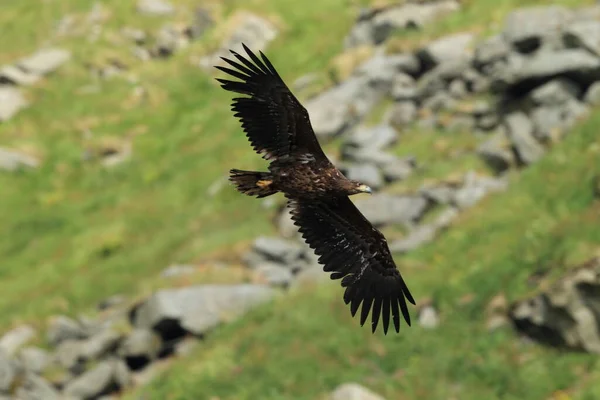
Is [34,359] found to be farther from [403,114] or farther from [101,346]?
[403,114]

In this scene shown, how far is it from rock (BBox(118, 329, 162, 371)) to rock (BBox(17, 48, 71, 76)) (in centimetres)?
2397

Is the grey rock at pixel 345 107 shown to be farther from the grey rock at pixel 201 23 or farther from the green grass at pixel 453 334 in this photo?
the grey rock at pixel 201 23

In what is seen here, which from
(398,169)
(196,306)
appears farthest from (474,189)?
(196,306)

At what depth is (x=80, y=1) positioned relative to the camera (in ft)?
150

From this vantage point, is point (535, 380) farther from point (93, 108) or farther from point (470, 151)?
point (93, 108)

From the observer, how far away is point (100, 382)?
64.9 ft

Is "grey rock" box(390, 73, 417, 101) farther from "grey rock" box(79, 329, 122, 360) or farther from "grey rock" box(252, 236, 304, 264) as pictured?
"grey rock" box(79, 329, 122, 360)

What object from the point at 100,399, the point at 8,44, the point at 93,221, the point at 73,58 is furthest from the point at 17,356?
the point at 8,44

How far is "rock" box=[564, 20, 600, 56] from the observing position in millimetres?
22797

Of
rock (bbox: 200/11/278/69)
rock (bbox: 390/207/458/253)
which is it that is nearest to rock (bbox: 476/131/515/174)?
rock (bbox: 390/207/458/253)

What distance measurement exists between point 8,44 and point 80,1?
16.5 ft

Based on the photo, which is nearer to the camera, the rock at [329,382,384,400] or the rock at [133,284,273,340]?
the rock at [329,382,384,400]

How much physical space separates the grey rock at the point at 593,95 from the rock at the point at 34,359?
55.7ft

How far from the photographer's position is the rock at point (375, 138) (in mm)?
26141
